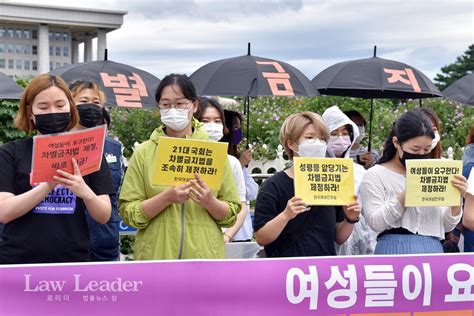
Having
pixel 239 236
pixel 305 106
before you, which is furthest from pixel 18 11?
pixel 239 236

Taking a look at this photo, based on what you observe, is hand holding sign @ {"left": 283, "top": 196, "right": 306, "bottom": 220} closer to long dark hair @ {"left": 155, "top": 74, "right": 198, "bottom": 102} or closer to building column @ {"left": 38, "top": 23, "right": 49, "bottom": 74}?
long dark hair @ {"left": 155, "top": 74, "right": 198, "bottom": 102}

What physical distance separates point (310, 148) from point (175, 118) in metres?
0.79

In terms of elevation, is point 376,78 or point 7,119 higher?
point 376,78

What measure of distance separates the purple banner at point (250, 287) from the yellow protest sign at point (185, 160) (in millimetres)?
522

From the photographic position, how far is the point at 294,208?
3799 mm

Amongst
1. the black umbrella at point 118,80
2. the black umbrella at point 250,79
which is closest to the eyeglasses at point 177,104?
the black umbrella at point 118,80

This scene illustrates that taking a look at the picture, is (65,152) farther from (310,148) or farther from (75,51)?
(75,51)

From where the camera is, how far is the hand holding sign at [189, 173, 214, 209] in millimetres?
3764

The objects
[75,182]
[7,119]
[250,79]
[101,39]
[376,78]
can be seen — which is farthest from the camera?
[101,39]

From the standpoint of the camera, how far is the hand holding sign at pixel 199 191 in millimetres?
3764

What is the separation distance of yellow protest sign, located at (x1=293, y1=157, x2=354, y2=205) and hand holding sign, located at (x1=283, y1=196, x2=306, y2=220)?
4cm

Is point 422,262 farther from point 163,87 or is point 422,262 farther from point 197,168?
point 163,87

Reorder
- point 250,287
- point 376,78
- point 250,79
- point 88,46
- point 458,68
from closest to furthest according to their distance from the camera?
point 250,287 < point 250,79 < point 376,78 < point 458,68 < point 88,46

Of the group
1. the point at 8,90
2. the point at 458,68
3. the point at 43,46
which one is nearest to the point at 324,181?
the point at 8,90
